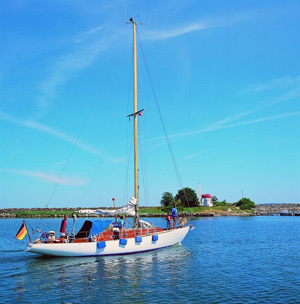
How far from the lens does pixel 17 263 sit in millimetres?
22625

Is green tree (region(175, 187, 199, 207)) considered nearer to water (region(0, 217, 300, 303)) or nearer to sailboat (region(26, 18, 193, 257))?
sailboat (region(26, 18, 193, 257))

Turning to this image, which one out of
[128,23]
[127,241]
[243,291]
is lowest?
[243,291]

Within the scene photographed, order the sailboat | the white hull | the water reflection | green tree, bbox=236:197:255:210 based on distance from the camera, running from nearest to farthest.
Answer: the water reflection < the white hull < the sailboat < green tree, bbox=236:197:255:210

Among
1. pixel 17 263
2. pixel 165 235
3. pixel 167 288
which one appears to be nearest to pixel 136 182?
pixel 165 235

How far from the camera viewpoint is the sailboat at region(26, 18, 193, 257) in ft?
75.1

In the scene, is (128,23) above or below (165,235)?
above

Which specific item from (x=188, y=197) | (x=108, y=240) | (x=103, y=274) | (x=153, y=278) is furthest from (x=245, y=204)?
(x=103, y=274)

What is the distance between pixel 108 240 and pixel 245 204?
119966 mm

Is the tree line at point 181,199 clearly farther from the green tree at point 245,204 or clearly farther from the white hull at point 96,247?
the white hull at point 96,247

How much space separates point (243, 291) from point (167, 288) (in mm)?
3998

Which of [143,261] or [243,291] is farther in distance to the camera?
[143,261]

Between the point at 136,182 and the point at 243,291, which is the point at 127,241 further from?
the point at 243,291

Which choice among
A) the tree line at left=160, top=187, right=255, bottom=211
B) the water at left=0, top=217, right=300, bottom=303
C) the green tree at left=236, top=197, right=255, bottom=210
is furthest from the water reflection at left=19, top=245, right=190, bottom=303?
the green tree at left=236, top=197, right=255, bottom=210

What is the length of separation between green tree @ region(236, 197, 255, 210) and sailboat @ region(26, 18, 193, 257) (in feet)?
365
